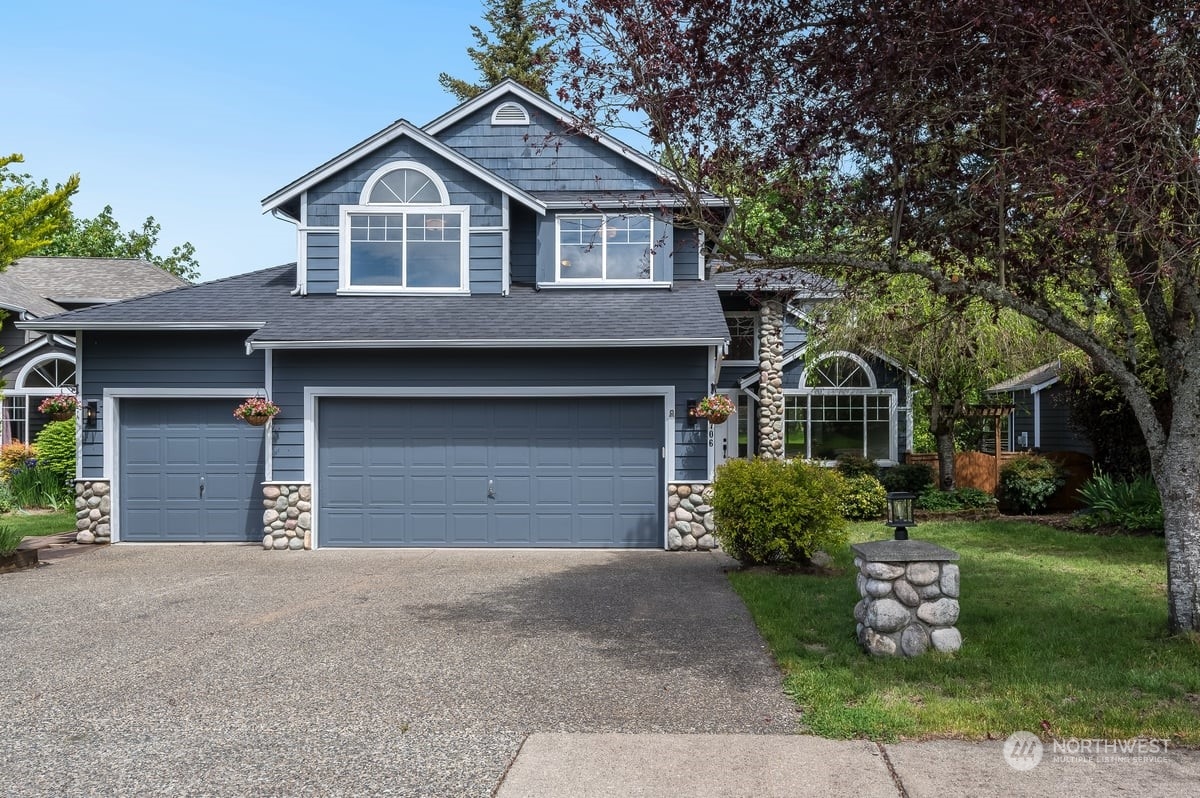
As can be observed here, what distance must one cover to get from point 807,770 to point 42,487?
58.1ft

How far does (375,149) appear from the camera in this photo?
13352 millimetres

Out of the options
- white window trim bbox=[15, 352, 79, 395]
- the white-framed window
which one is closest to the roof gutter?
the white-framed window

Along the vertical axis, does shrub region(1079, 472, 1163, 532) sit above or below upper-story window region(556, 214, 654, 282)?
below

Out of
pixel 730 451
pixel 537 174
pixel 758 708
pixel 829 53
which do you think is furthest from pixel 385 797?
pixel 730 451

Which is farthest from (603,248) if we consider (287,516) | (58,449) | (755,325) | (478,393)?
(58,449)

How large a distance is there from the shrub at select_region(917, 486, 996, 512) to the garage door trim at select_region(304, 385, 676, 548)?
6.01 metres

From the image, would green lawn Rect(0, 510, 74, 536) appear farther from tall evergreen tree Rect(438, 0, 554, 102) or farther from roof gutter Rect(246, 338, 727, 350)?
tall evergreen tree Rect(438, 0, 554, 102)

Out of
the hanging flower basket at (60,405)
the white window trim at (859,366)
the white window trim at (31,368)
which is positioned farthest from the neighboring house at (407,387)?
the white window trim at (31,368)

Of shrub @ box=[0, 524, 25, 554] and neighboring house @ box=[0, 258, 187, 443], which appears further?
neighboring house @ box=[0, 258, 187, 443]

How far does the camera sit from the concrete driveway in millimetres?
4520

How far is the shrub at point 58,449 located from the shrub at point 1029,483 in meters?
18.3

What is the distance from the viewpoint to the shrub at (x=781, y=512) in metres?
9.84

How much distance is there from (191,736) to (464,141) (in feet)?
41.0

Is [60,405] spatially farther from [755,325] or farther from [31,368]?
[755,325]
